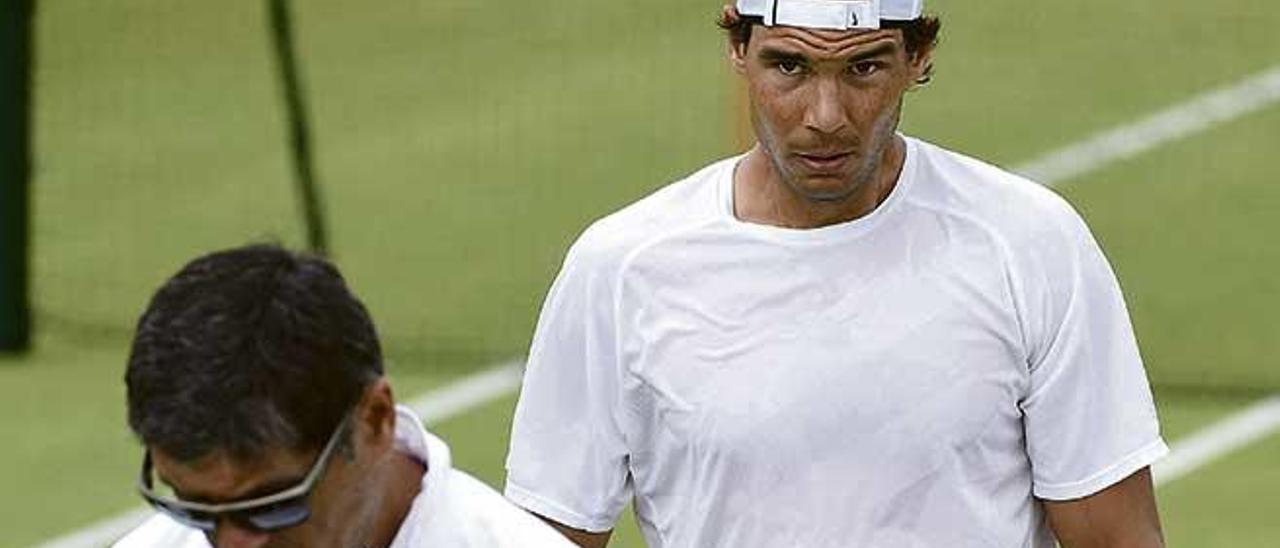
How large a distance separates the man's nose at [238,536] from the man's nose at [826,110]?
1636mm

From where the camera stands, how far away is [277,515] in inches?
153

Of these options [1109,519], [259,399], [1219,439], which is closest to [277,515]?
[259,399]

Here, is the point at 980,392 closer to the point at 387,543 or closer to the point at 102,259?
the point at 387,543

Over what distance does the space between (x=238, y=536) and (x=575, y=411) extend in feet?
5.62

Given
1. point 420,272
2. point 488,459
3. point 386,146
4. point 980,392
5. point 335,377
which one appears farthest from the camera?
point 386,146

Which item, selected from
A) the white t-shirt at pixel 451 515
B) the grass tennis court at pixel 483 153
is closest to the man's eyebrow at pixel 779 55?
the white t-shirt at pixel 451 515

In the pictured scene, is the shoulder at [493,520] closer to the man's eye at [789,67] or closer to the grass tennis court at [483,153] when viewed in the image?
the man's eye at [789,67]

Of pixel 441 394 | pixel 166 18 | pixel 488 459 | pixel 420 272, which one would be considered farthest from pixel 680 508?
pixel 166 18

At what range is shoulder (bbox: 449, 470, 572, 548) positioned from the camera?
162 inches

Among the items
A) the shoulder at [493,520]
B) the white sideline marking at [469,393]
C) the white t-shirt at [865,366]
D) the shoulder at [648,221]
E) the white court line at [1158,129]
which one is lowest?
the white sideline marking at [469,393]

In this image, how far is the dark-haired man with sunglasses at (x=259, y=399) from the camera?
12.6 feet

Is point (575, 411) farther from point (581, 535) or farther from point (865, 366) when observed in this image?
point (865, 366)

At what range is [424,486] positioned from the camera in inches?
162

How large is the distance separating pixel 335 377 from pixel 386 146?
9629mm
